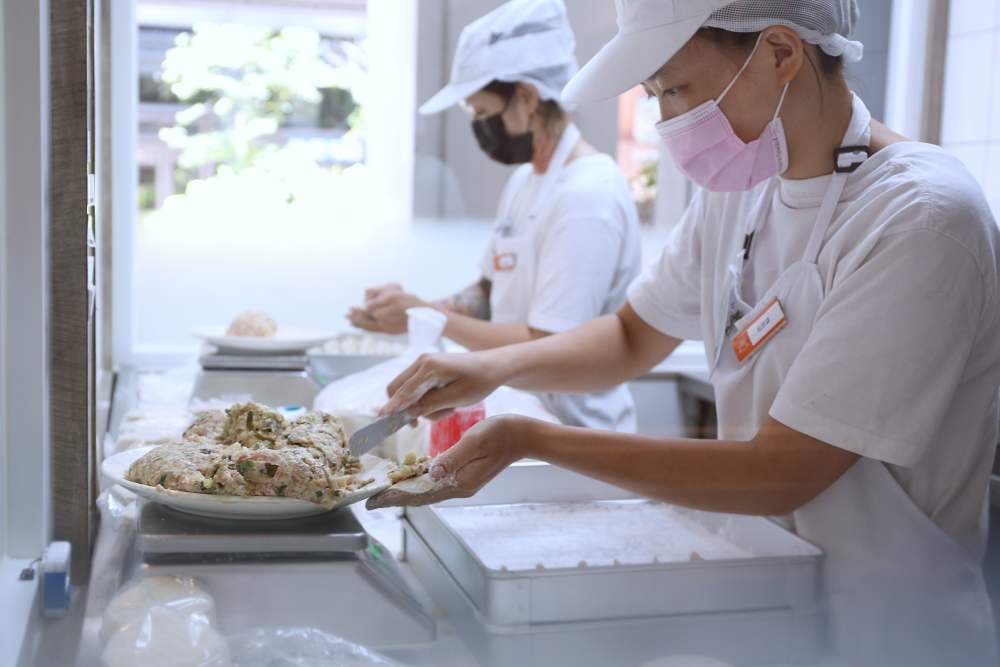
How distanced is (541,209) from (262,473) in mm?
1448

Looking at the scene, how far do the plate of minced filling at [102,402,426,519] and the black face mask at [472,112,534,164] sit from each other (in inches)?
54.7

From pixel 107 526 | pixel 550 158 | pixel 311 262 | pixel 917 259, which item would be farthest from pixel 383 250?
pixel 917 259

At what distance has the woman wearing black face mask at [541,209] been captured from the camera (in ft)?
7.48

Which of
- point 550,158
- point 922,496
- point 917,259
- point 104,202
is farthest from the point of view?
point 104,202

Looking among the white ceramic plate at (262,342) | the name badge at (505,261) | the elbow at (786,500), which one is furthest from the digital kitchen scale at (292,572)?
the name badge at (505,261)

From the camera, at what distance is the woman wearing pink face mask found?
112cm

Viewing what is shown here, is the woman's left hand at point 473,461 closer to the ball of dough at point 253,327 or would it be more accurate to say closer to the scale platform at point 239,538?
the scale platform at point 239,538

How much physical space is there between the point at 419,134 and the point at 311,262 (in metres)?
0.53

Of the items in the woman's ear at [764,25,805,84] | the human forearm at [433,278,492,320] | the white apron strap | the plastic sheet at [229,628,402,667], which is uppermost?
the woman's ear at [764,25,805,84]

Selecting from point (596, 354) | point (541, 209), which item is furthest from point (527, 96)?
point (596, 354)

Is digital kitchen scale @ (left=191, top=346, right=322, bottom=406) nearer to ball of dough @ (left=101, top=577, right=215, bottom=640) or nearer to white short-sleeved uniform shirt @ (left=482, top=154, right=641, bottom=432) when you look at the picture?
white short-sleeved uniform shirt @ (left=482, top=154, right=641, bottom=432)

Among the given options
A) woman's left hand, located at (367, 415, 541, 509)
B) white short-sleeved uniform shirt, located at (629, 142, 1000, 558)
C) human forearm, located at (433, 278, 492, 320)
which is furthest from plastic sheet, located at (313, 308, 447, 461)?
white short-sleeved uniform shirt, located at (629, 142, 1000, 558)

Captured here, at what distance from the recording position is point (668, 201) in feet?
11.1

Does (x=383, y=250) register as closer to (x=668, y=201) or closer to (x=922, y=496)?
(x=668, y=201)
